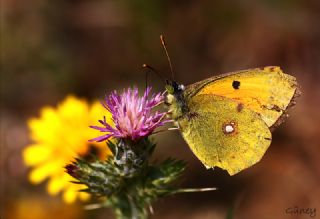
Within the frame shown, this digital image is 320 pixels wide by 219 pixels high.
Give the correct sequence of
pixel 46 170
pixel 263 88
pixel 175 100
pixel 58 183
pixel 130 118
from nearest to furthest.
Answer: pixel 130 118 < pixel 175 100 < pixel 263 88 < pixel 58 183 < pixel 46 170

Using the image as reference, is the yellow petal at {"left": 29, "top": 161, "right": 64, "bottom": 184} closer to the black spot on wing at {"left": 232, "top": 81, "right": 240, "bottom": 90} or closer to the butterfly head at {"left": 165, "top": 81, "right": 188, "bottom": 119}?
the butterfly head at {"left": 165, "top": 81, "right": 188, "bottom": 119}

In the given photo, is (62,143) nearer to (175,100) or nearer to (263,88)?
(175,100)

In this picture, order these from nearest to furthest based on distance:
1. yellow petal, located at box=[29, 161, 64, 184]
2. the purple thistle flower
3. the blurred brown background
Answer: the purple thistle flower, yellow petal, located at box=[29, 161, 64, 184], the blurred brown background

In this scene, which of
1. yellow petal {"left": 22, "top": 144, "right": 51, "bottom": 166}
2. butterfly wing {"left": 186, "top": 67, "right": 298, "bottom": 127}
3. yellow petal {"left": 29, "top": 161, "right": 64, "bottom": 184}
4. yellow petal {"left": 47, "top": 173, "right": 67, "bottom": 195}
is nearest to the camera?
butterfly wing {"left": 186, "top": 67, "right": 298, "bottom": 127}

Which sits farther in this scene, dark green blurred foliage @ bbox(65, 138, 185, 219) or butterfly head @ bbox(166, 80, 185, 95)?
butterfly head @ bbox(166, 80, 185, 95)

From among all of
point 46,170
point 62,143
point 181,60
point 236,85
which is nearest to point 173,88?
point 236,85

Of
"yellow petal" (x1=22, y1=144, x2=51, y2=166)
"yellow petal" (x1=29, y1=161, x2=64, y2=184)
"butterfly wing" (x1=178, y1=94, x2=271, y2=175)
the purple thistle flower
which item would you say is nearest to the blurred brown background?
"yellow petal" (x1=22, y1=144, x2=51, y2=166)

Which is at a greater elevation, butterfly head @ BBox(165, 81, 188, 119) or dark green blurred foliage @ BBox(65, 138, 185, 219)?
butterfly head @ BBox(165, 81, 188, 119)

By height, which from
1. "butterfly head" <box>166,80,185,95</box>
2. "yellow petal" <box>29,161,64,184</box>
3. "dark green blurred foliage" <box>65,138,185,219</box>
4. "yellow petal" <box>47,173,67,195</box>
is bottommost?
"dark green blurred foliage" <box>65,138,185,219</box>

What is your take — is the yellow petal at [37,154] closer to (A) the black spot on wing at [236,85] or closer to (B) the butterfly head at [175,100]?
(B) the butterfly head at [175,100]

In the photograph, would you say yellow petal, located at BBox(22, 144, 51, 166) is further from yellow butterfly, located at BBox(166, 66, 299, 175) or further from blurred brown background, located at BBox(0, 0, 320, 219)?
blurred brown background, located at BBox(0, 0, 320, 219)
